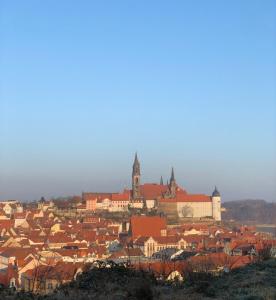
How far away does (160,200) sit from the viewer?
101 m

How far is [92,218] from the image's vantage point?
264 feet

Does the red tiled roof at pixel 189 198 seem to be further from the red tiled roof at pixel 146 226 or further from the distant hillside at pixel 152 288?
the distant hillside at pixel 152 288

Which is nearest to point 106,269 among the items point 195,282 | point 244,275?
point 195,282

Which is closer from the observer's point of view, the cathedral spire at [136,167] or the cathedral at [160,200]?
the cathedral at [160,200]

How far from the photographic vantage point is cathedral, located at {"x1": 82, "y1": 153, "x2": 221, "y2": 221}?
96938 mm

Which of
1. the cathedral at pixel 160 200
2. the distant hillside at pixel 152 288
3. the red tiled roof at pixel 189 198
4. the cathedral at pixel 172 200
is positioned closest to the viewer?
the distant hillside at pixel 152 288

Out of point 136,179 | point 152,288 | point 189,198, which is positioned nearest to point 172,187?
point 189,198

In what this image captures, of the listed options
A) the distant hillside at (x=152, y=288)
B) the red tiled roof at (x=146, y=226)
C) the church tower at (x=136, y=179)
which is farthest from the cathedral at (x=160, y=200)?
the distant hillside at (x=152, y=288)

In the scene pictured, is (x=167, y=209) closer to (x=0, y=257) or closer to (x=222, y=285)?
(x=0, y=257)

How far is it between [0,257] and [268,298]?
118ft

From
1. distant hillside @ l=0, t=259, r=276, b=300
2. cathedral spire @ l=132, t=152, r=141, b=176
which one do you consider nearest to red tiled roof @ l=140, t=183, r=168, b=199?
Answer: cathedral spire @ l=132, t=152, r=141, b=176

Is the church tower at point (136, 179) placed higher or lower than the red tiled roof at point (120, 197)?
higher

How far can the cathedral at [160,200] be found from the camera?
9694 centimetres

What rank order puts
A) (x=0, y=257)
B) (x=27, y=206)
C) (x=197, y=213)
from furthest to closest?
(x=197, y=213) < (x=27, y=206) < (x=0, y=257)
